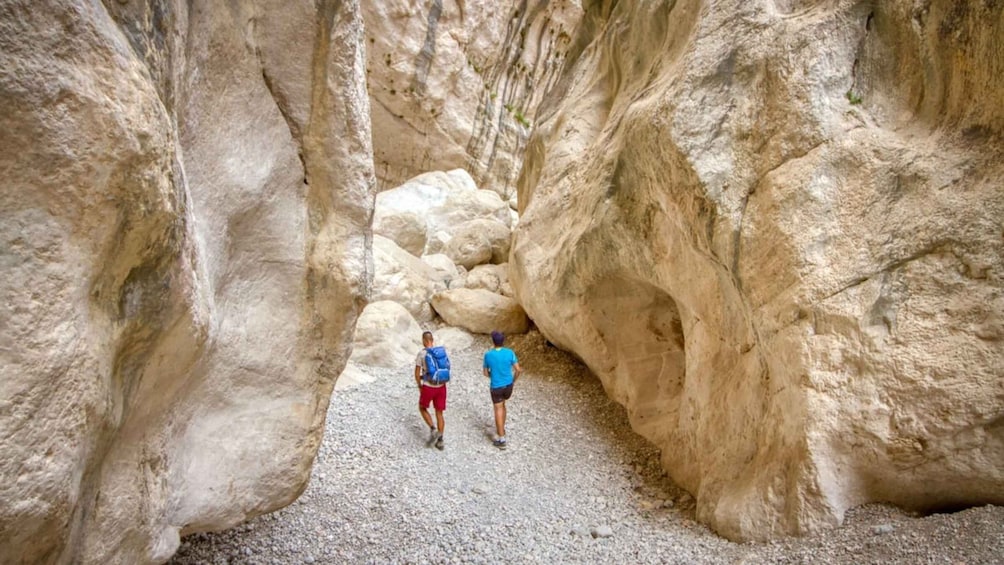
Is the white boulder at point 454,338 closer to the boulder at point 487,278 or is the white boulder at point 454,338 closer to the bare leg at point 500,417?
the boulder at point 487,278

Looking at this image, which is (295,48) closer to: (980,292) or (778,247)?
(778,247)

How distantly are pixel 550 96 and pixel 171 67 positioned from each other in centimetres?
945

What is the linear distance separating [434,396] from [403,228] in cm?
778

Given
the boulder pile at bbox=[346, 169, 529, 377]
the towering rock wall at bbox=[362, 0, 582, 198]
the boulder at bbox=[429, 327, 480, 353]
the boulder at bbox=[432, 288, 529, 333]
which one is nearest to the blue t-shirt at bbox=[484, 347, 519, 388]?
the boulder pile at bbox=[346, 169, 529, 377]

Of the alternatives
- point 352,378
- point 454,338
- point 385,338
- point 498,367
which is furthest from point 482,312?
point 498,367

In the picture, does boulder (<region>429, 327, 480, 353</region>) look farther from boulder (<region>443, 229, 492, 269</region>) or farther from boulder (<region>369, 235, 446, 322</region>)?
boulder (<region>443, 229, 492, 269</region>)

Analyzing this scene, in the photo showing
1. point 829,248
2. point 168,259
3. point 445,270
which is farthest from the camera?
point 445,270

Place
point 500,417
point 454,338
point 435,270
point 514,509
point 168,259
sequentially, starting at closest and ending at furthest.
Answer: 1. point 168,259
2. point 514,509
3. point 500,417
4. point 454,338
5. point 435,270

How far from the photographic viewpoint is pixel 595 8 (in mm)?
11320

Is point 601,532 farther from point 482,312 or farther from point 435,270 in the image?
point 435,270

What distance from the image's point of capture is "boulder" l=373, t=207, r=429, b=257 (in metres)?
14.6

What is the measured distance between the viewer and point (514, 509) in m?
6.38

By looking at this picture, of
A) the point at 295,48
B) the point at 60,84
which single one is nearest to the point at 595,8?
the point at 295,48

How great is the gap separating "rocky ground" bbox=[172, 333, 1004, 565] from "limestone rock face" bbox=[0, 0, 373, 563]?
1.17 metres
